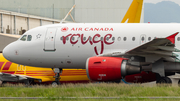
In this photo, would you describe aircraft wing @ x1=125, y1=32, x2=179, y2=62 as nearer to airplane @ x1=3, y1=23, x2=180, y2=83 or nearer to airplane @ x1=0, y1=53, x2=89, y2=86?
airplane @ x1=3, y1=23, x2=180, y2=83

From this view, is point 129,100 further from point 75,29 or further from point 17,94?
point 75,29

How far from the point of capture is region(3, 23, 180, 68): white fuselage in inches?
589

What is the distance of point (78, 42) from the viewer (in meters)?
15.3

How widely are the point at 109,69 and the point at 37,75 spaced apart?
7843 mm

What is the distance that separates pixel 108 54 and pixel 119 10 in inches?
1443

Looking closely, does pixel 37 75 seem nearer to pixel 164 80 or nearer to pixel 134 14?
pixel 164 80

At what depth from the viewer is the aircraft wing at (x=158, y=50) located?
12922mm

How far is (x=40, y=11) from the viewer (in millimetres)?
53250

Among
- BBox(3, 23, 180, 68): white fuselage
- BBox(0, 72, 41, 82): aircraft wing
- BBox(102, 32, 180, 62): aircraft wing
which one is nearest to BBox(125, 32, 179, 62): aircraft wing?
BBox(102, 32, 180, 62): aircraft wing

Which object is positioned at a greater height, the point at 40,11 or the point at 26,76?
the point at 40,11

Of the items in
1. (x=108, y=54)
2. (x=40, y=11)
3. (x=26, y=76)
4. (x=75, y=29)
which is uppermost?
(x=40, y=11)

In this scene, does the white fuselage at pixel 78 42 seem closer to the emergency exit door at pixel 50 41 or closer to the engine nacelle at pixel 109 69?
the emergency exit door at pixel 50 41

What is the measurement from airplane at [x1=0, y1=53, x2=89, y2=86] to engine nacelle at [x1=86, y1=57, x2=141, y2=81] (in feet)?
15.9

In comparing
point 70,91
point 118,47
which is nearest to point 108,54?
point 118,47
